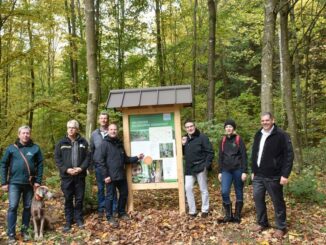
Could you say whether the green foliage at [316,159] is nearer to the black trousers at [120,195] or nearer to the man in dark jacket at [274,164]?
the man in dark jacket at [274,164]

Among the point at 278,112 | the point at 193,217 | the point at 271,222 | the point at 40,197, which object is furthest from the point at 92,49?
the point at 278,112

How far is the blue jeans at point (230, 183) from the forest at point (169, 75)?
1.63 feet

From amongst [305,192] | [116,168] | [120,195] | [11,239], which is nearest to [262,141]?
[305,192]

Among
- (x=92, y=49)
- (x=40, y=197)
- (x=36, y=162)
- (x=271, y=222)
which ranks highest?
(x=92, y=49)

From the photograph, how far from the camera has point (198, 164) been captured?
271 inches

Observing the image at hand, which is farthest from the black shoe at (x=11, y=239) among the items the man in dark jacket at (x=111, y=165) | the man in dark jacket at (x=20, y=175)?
the man in dark jacket at (x=111, y=165)

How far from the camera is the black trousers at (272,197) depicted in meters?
5.96

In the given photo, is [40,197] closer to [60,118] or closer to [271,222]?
[271,222]

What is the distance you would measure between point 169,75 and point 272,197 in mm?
12694

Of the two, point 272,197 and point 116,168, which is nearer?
point 272,197

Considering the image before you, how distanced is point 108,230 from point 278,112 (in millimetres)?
14377

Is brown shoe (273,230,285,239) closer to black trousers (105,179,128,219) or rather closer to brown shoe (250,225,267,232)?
brown shoe (250,225,267,232)

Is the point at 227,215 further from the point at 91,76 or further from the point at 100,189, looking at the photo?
the point at 91,76

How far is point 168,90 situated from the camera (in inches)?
280
